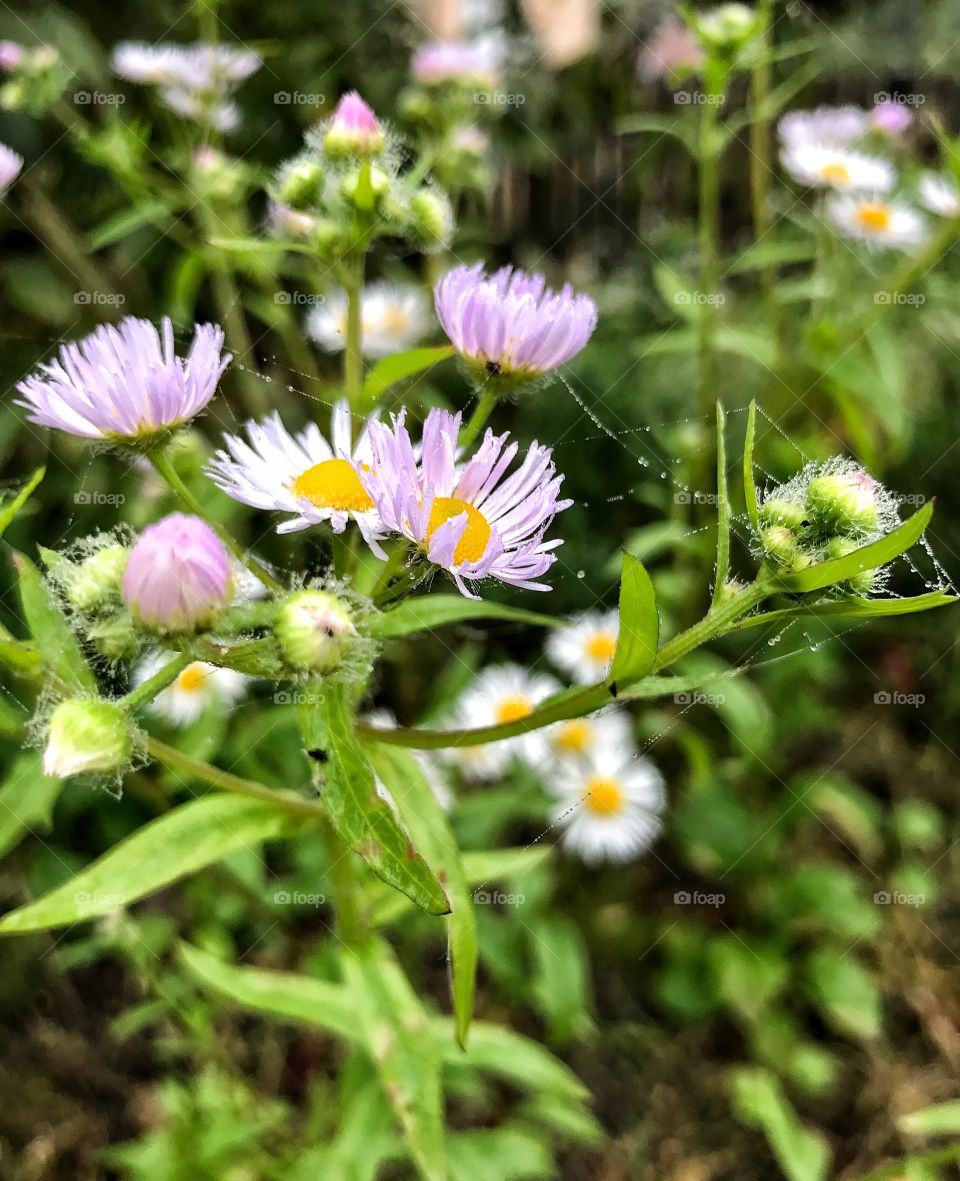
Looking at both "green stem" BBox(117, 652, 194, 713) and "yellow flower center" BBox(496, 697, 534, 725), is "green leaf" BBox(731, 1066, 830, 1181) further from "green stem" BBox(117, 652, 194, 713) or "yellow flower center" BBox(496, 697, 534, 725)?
"green stem" BBox(117, 652, 194, 713)

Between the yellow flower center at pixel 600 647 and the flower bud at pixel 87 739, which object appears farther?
the yellow flower center at pixel 600 647

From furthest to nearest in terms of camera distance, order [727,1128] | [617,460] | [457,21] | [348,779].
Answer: [457,21] < [617,460] < [727,1128] < [348,779]

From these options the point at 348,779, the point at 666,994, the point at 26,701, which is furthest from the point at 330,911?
the point at 348,779

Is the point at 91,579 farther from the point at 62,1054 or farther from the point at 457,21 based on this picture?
the point at 457,21

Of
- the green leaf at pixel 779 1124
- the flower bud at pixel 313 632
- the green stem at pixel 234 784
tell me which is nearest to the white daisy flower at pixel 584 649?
the green leaf at pixel 779 1124

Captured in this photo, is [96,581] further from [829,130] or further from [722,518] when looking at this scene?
[829,130]

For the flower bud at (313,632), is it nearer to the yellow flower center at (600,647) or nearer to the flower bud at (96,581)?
the flower bud at (96,581)
